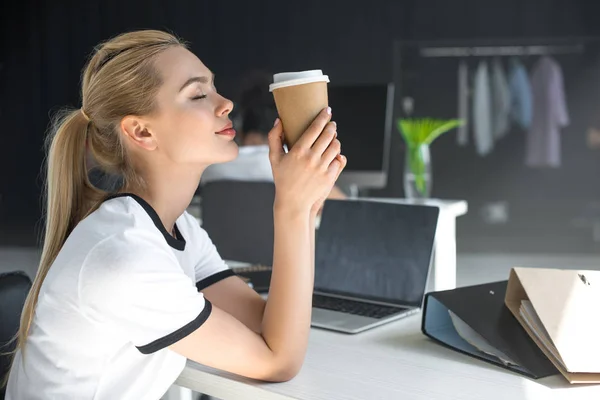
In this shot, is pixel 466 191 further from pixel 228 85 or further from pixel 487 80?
pixel 228 85

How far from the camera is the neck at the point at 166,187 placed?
1.20 m

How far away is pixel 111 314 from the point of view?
39.2 inches

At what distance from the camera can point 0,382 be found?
1.24m

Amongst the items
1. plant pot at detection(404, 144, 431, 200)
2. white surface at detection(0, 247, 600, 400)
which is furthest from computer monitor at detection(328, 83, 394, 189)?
white surface at detection(0, 247, 600, 400)

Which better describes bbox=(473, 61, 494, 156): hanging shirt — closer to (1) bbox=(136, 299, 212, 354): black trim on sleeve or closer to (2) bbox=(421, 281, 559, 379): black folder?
(2) bbox=(421, 281, 559, 379): black folder

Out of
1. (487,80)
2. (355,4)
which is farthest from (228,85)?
(487,80)

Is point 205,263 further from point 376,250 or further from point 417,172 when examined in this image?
point 417,172

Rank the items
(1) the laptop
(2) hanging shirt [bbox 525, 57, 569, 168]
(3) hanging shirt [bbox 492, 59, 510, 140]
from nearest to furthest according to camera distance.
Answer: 1. (1) the laptop
2. (2) hanging shirt [bbox 525, 57, 569, 168]
3. (3) hanging shirt [bbox 492, 59, 510, 140]

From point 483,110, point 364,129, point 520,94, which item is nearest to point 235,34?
point 483,110

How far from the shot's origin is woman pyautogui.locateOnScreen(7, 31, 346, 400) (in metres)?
1.00

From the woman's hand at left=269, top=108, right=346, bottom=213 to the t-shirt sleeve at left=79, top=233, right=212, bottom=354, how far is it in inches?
8.2

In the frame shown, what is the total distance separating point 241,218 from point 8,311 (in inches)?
59.3

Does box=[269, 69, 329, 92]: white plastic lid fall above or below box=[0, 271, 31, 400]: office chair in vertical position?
above

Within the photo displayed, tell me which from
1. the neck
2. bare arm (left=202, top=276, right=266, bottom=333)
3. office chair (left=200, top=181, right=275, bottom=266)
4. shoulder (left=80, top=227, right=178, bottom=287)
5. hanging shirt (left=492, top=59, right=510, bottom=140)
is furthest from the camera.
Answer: hanging shirt (left=492, top=59, right=510, bottom=140)
